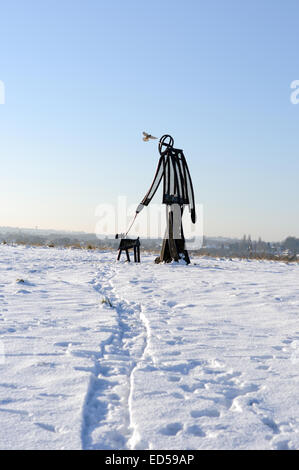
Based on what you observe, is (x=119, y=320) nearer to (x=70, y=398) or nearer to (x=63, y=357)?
(x=63, y=357)

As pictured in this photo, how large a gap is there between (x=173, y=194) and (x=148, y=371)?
333 inches

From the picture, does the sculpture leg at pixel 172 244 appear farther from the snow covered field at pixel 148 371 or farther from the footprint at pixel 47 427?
the footprint at pixel 47 427

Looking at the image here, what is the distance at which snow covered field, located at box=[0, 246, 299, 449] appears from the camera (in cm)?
214

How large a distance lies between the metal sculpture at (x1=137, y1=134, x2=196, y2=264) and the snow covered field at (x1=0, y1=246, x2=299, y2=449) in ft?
17.2

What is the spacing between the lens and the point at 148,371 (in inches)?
119

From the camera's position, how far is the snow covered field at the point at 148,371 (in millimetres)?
2141

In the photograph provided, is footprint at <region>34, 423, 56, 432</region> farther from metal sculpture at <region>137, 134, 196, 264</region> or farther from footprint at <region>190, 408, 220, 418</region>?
metal sculpture at <region>137, 134, 196, 264</region>

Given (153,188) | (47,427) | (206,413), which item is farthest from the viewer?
(153,188)
